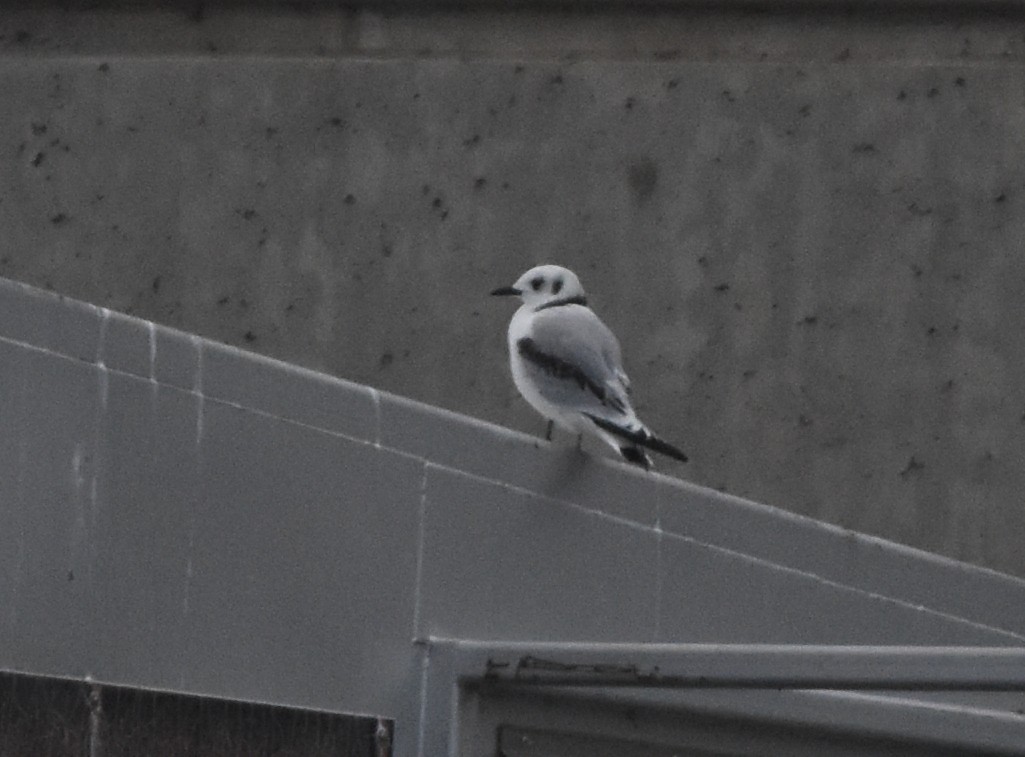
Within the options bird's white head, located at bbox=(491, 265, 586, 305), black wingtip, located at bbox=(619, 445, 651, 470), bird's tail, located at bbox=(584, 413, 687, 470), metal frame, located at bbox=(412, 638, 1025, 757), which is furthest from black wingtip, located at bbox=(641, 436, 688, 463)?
bird's white head, located at bbox=(491, 265, 586, 305)

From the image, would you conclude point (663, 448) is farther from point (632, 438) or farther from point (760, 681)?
point (760, 681)

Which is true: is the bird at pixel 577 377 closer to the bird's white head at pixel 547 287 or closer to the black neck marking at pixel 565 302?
the black neck marking at pixel 565 302

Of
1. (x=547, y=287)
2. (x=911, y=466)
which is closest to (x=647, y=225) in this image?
(x=911, y=466)

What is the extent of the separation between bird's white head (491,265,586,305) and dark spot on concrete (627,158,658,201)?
2.50 meters

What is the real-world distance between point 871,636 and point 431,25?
11.8 feet

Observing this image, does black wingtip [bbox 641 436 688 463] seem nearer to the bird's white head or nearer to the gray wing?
the gray wing

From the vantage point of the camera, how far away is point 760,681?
5.28 meters

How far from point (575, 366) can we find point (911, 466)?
11.2ft

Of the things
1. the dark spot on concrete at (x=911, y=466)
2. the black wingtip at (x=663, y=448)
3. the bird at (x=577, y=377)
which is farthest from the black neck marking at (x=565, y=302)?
the dark spot on concrete at (x=911, y=466)

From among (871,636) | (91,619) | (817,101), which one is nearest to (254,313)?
(817,101)

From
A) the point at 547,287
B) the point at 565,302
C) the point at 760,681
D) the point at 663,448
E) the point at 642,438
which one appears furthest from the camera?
the point at 547,287

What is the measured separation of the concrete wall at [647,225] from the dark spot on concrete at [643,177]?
0.04 ft

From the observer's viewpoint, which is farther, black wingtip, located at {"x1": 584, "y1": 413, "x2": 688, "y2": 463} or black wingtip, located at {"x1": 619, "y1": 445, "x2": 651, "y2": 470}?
black wingtip, located at {"x1": 619, "y1": 445, "x2": 651, "y2": 470}

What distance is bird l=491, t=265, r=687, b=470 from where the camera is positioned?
6.66 metres
